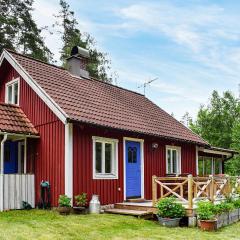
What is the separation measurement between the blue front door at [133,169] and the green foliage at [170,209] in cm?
354

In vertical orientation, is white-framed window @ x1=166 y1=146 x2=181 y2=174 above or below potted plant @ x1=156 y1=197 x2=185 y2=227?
above

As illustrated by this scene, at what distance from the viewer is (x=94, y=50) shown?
41094 mm

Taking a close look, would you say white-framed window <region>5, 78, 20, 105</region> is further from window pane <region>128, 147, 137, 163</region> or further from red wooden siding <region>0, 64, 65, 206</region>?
window pane <region>128, 147, 137, 163</region>

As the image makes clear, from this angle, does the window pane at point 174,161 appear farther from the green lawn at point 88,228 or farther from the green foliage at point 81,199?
the green foliage at point 81,199

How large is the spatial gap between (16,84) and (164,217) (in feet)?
26.2

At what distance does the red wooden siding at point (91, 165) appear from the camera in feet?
43.6

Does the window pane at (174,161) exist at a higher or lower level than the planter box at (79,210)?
higher

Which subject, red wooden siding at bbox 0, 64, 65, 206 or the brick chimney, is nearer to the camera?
red wooden siding at bbox 0, 64, 65, 206

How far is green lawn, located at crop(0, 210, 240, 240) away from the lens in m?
9.70

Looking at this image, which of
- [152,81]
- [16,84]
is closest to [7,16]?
[152,81]

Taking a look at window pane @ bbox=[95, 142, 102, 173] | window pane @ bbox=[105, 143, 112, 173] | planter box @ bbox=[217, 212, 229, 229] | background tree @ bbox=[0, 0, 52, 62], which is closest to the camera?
planter box @ bbox=[217, 212, 229, 229]

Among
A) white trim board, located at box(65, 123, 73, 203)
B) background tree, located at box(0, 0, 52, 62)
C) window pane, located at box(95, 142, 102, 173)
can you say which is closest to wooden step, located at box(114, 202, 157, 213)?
window pane, located at box(95, 142, 102, 173)

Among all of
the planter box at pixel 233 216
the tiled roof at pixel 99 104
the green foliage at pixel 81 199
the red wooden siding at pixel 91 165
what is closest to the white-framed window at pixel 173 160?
the red wooden siding at pixel 91 165

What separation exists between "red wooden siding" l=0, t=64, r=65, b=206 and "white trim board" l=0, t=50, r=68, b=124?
32 cm
